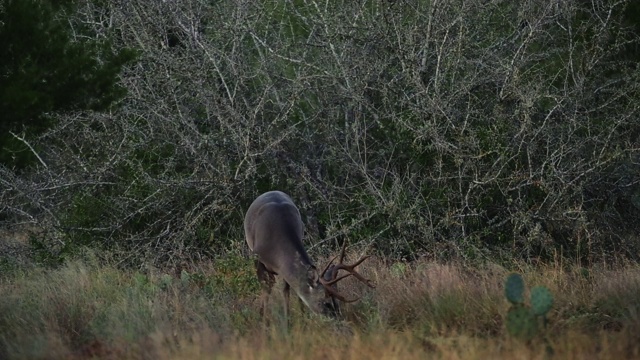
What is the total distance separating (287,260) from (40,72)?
9.80ft

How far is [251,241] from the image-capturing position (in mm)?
11539

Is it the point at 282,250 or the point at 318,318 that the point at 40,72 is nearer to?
the point at 282,250

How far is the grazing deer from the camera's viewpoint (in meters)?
9.72

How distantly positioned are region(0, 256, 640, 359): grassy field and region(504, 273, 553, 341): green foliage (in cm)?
8

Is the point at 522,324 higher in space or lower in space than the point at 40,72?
lower

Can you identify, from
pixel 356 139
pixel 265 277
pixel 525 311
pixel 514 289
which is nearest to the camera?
pixel 525 311

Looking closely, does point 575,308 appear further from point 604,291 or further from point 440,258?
point 440,258

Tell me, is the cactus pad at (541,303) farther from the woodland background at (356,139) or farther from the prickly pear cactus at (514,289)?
the woodland background at (356,139)

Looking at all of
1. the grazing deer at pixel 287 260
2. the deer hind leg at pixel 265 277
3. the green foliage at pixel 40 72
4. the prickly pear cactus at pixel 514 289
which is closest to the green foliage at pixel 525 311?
the prickly pear cactus at pixel 514 289

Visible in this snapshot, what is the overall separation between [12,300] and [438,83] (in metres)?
6.14

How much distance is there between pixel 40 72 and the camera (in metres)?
9.30

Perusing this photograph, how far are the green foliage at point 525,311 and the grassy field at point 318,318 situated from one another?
0.27 feet

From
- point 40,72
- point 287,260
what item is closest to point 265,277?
point 287,260

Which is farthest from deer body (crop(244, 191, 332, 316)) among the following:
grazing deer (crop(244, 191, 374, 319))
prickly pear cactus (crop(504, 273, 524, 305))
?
prickly pear cactus (crop(504, 273, 524, 305))
